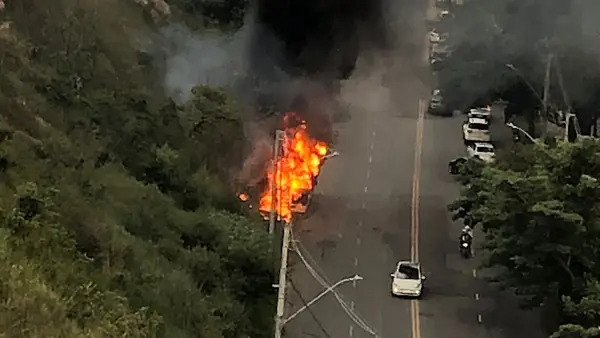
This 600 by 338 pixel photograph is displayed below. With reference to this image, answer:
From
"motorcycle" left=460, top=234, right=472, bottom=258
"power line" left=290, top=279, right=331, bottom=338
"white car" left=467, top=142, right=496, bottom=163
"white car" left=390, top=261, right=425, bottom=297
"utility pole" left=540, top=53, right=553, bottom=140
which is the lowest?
"power line" left=290, top=279, right=331, bottom=338

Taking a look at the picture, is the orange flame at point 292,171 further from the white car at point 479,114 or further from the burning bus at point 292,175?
the white car at point 479,114

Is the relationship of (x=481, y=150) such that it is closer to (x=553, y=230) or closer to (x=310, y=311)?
(x=310, y=311)

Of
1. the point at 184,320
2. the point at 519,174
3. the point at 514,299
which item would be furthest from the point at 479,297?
the point at 184,320

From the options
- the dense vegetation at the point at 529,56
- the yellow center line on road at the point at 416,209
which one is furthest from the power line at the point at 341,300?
the dense vegetation at the point at 529,56

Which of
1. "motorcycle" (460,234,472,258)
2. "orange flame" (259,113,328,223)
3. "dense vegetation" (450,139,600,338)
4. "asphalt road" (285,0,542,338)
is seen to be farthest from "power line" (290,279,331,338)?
"motorcycle" (460,234,472,258)

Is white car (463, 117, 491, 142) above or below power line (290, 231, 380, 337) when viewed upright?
above

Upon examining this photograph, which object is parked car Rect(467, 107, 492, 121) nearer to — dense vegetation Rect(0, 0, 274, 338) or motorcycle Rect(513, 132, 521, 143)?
motorcycle Rect(513, 132, 521, 143)

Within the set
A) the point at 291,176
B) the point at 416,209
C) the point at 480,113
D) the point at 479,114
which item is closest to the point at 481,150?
the point at 479,114
